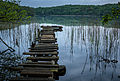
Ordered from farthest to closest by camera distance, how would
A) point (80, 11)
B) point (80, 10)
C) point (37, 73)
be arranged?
point (80, 10) → point (80, 11) → point (37, 73)

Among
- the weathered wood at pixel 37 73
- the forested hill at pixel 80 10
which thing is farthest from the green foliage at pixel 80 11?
the weathered wood at pixel 37 73

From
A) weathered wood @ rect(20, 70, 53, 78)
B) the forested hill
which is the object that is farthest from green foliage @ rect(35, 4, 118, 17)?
weathered wood @ rect(20, 70, 53, 78)

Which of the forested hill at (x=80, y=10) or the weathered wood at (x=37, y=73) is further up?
the forested hill at (x=80, y=10)

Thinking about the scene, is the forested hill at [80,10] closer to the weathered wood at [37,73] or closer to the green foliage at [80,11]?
the green foliage at [80,11]

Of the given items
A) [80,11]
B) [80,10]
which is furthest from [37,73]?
[80,10]

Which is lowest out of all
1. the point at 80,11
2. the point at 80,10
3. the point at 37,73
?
the point at 37,73

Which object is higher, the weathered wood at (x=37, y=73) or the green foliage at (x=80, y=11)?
the green foliage at (x=80, y=11)

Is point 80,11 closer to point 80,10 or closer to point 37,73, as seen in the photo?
point 80,10

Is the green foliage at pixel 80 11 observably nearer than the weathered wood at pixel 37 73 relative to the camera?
No

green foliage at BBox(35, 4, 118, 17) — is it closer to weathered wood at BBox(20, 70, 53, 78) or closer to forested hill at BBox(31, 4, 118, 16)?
forested hill at BBox(31, 4, 118, 16)

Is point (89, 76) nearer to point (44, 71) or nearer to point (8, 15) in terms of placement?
point (44, 71)

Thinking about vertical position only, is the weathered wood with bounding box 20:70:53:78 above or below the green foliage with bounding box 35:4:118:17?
below

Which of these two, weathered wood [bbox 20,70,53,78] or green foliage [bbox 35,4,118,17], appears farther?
green foliage [bbox 35,4,118,17]

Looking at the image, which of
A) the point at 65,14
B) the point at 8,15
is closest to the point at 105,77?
the point at 8,15
